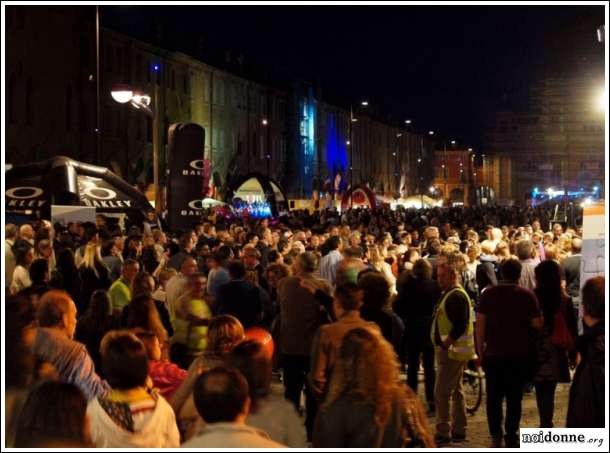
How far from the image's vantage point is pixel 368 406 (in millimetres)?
5605

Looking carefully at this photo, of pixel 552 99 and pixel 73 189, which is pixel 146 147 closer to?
pixel 73 189

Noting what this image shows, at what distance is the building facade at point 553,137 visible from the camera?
124 meters

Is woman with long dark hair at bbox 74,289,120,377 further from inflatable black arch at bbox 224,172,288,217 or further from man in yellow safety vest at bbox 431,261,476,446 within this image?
inflatable black arch at bbox 224,172,288,217

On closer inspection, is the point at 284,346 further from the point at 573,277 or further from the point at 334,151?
the point at 334,151

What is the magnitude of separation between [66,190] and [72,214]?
17.4ft

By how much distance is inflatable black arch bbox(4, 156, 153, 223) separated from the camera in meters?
27.4

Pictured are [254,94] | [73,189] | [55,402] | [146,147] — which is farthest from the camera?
[254,94]

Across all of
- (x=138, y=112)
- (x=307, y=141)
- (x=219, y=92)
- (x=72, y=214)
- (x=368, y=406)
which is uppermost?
(x=219, y=92)

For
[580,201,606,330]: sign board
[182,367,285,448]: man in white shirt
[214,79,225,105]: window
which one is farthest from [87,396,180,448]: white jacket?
[214,79,225,105]: window

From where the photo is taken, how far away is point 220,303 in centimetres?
1070

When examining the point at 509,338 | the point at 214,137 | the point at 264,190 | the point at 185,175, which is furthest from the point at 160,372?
the point at 214,137

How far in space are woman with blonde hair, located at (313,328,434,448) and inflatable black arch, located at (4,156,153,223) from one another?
21.9 metres

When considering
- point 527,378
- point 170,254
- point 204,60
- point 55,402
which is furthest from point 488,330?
point 204,60

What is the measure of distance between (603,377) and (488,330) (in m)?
2.58
